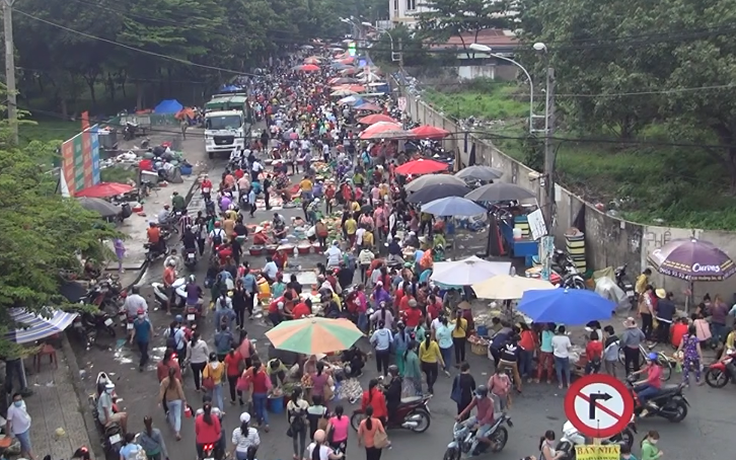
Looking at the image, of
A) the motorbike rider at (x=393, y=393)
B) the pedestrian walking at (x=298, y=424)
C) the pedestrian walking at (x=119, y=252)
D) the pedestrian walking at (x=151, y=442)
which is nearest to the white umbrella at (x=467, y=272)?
the motorbike rider at (x=393, y=393)

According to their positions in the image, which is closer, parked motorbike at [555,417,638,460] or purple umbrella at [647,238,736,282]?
parked motorbike at [555,417,638,460]

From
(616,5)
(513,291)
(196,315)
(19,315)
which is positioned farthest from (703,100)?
(19,315)

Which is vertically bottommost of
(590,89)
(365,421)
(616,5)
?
(365,421)

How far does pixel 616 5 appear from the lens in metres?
25.7

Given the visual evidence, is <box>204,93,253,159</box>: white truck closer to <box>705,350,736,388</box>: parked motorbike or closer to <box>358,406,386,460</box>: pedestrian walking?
<box>705,350,736,388</box>: parked motorbike

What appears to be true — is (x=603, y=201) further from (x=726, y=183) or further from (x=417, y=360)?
(x=417, y=360)

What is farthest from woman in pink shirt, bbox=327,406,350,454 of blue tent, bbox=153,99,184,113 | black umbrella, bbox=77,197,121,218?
blue tent, bbox=153,99,184,113

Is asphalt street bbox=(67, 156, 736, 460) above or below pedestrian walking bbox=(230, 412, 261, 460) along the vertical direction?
below

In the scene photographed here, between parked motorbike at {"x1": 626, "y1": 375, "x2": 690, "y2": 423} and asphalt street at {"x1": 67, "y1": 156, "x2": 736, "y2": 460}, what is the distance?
0.40ft

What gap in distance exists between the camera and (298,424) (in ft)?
37.7

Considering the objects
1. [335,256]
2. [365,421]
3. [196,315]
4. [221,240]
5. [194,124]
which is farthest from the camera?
[194,124]

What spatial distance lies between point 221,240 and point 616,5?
13.2 metres

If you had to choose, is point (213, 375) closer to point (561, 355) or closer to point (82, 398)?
point (82, 398)

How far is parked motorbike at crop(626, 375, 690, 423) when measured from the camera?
1257 cm
